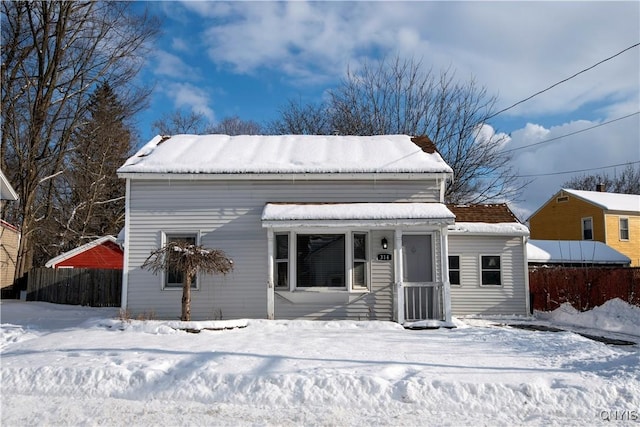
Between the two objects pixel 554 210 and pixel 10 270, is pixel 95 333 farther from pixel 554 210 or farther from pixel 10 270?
pixel 554 210

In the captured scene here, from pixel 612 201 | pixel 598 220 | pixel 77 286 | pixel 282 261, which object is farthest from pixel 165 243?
pixel 612 201

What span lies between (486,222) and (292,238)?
6.90m

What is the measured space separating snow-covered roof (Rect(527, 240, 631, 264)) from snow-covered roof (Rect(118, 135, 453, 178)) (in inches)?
524

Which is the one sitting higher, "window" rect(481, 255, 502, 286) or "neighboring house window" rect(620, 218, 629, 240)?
"neighboring house window" rect(620, 218, 629, 240)

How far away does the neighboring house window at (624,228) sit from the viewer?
3058 centimetres

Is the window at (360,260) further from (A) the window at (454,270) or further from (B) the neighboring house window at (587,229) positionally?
(B) the neighboring house window at (587,229)

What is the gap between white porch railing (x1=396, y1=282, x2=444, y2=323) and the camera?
12242 mm

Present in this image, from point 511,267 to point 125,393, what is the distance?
1257 centimetres

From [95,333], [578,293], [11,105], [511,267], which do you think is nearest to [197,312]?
[95,333]

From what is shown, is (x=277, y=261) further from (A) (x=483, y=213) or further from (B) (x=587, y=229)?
(B) (x=587, y=229)

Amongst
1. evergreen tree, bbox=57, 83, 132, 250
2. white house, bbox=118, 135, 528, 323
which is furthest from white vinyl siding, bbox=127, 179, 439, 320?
evergreen tree, bbox=57, 83, 132, 250

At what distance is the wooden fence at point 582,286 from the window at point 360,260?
7.59 metres

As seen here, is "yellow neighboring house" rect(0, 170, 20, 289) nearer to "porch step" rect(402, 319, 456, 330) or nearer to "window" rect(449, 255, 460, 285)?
"window" rect(449, 255, 460, 285)

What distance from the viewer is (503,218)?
53.4 ft
